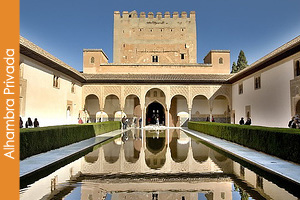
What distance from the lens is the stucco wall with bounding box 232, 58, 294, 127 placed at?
12852 mm

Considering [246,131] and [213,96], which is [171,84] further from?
[246,131]

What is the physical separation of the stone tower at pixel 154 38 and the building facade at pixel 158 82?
0.13 m

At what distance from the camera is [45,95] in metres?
14.7

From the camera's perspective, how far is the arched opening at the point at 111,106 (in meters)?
24.7

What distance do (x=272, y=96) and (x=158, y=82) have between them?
10645 millimetres

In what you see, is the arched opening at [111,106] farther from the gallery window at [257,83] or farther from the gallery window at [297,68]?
the gallery window at [297,68]

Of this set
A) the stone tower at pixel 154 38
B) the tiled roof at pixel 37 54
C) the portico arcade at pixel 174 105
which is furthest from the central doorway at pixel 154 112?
the tiled roof at pixel 37 54

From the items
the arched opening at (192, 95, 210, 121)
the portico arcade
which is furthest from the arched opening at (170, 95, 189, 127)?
the arched opening at (192, 95, 210, 121)

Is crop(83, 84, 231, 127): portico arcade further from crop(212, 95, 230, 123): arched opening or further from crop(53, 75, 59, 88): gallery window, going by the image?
crop(53, 75, 59, 88): gallery window

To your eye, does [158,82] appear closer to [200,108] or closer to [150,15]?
[200,108]
